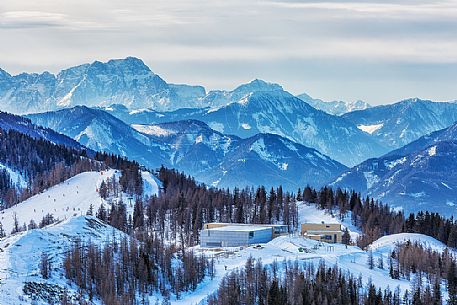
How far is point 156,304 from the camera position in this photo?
653 ft

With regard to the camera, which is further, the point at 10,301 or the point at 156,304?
the point at 156,304

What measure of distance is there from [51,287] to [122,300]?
47.7 ft

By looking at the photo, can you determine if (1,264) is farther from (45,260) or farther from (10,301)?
(10,301)

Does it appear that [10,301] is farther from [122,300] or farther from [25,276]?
[122,300]

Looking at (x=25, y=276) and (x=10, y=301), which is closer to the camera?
(x=10, y=301)

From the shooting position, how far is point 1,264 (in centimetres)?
19575

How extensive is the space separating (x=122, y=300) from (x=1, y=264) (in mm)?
25375

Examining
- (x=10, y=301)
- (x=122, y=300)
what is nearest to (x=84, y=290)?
(x=122, y=300)

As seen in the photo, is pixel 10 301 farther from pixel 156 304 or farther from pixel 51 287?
pixel 156 304

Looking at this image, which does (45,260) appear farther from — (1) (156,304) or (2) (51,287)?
(1) (156,304)

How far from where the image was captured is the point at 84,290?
197250 millimetres

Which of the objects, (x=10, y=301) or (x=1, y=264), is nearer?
(x=10, y=301)

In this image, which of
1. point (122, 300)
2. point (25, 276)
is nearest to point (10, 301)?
point (25, 276)

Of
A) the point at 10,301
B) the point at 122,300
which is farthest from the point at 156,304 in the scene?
the point at 10,301
